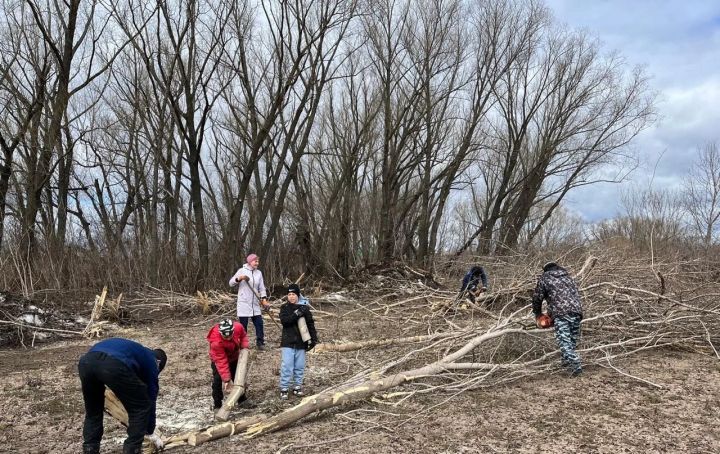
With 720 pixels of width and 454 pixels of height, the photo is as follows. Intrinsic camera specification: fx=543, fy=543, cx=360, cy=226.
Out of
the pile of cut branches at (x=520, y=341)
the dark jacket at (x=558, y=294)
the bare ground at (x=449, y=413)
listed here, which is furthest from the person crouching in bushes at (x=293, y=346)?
the dark jacket at (x=558, y=294)

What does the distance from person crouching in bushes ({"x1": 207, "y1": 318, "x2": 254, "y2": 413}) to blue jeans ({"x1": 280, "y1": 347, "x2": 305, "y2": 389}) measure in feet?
1.41

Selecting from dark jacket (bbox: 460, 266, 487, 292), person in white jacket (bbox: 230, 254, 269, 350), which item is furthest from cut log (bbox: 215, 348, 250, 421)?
dark jacket (bbox: 460, 266, 487, 292)

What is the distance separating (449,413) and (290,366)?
170 centimetres

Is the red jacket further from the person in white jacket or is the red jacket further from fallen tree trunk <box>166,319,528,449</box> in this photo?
the person in white jacket

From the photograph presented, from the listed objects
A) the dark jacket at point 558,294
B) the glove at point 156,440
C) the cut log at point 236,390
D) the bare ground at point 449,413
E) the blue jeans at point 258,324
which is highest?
the dark jacket at point 558,294

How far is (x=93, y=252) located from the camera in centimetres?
1378

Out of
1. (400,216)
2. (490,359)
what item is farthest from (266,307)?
(400,216)

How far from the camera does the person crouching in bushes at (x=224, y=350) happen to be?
521 centimetres

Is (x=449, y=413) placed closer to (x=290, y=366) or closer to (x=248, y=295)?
(x=290, y=366)

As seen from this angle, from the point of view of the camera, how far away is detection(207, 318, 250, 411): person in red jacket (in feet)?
17.1

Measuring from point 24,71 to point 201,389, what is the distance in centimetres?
1442

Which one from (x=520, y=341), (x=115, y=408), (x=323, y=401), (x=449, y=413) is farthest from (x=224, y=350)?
(x=520, y=341)

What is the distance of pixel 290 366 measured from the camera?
18.7 ft

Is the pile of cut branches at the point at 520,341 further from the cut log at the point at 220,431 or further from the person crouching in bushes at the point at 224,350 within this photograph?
the person crouching in bushes at the point at 224,350
